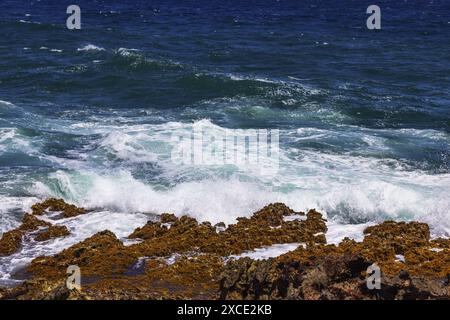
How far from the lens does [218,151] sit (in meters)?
27.2

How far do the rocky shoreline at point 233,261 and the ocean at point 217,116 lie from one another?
92cm

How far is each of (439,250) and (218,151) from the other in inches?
459

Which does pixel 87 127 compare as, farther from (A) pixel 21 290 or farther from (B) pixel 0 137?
(A) pixel 21 290

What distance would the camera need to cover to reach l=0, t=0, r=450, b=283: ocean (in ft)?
71.9

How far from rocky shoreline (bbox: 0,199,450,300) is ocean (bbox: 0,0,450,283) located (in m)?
0.92

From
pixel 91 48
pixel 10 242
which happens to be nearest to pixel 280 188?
pixel 10 242

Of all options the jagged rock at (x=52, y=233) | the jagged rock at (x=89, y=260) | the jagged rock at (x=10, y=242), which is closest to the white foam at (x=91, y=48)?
the jagged rock at (x=52, y=233)

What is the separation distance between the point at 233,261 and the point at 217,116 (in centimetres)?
1825

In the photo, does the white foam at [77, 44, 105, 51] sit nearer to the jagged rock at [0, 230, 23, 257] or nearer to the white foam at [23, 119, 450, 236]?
the white foam at [23, 119, 450, 236]

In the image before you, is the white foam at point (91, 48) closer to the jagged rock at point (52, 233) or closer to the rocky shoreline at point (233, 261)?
the rocky shoreline at point (233, 261)

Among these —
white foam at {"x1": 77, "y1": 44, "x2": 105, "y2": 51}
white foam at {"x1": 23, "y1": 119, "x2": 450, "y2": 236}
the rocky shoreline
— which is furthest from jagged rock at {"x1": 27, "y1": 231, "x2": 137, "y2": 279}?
white foam at {"x1": 77, "y1": 44, "x2": 105, "y2": 51}

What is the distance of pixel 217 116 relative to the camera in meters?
32.4

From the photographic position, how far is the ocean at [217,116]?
2191 cm
